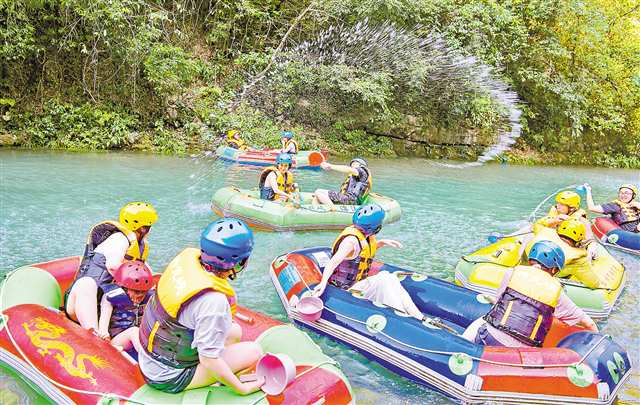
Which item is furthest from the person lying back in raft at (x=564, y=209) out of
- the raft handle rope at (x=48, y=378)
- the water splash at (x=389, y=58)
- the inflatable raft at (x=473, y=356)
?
the water splash at (x=389, y=58)

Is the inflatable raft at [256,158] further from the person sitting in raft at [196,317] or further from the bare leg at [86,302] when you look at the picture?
the person sitting in raft at [196,317]

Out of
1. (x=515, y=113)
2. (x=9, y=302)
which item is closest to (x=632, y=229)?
(x=9, y=302)

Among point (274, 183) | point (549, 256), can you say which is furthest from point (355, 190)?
point (549, 256)

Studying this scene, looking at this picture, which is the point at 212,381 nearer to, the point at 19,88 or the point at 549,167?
the point at 19,88

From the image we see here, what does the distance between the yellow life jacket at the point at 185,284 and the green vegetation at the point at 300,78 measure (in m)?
13.1

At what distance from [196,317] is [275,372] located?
0.65 meters

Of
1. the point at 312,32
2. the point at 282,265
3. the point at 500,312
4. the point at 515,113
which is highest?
the point at 312,32

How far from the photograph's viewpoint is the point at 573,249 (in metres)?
5.70

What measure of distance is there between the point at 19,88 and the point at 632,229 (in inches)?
620

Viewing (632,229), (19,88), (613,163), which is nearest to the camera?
(632,229)

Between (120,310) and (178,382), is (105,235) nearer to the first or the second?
(120,310)

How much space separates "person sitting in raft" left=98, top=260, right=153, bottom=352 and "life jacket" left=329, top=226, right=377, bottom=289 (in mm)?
1803

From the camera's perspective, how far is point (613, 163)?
23797 mm

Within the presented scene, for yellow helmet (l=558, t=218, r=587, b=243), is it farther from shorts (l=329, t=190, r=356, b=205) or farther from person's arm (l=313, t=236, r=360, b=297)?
shorts (l=329, t=190, r=356, b=205)
